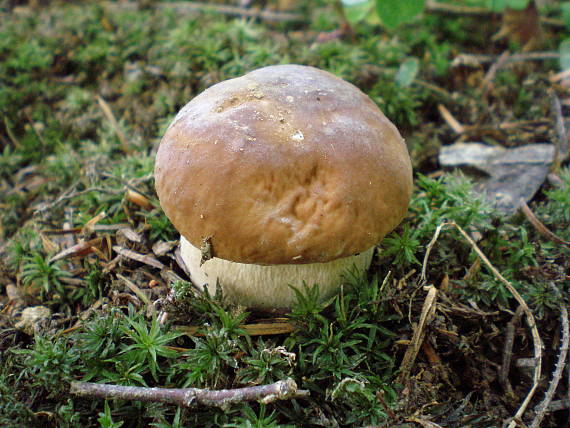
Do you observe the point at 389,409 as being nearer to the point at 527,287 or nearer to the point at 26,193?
the point at 527,287

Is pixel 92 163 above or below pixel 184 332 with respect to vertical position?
above

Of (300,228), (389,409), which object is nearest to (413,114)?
(300,228)

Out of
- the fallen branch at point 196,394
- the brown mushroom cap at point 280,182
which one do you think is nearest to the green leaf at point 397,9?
the brown mushroom cap at point 280,182

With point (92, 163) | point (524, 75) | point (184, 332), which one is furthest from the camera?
point (524, 75)

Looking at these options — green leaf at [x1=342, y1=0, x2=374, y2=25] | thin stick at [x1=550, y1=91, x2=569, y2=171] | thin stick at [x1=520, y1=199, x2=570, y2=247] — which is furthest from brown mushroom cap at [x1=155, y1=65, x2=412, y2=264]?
green leaf at [x1=342, y1=0, x2=374, y2=25]

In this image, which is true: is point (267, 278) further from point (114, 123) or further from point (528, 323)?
point (114, 123)

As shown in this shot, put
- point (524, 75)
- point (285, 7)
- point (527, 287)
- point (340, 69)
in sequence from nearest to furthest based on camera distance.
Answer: point (527, 287) → point (340, 69) → point (524, 75) → point (285, 7)

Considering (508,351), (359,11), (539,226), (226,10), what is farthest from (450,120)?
(226,10)

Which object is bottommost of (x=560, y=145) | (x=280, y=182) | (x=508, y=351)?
(x=508, y=351)
